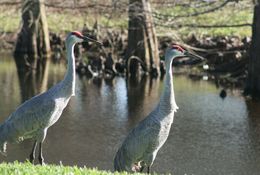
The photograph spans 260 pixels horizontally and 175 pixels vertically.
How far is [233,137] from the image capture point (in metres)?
17.9

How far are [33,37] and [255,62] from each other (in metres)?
16.7

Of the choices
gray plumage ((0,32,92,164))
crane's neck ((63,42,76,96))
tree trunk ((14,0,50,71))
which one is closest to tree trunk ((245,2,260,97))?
crane's neck ((63,42,76,96))

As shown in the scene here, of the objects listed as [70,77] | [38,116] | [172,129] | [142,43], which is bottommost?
[172,129]

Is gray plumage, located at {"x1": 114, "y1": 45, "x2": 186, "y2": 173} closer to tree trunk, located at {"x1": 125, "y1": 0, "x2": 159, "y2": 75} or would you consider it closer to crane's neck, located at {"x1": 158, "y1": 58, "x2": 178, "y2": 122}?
crane's neck, located at {"x1": 158, "y1": 58, "x2": 178, "y2": 122}

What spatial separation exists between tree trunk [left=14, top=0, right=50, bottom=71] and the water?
403 inches

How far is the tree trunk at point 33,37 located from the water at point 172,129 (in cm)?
1024

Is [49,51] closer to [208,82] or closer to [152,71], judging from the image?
[152,71]

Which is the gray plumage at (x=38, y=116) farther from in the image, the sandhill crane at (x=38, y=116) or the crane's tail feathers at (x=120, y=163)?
the crane's tail feathers at (x=120, y=163)

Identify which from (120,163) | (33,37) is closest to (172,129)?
(120,163)

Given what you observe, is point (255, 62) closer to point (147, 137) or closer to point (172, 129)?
point (172, 129)

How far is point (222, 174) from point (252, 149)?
2.39 metres

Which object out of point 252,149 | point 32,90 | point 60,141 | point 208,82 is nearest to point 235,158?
point 252,149

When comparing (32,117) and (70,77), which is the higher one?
(70,77)

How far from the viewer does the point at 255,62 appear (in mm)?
25672
